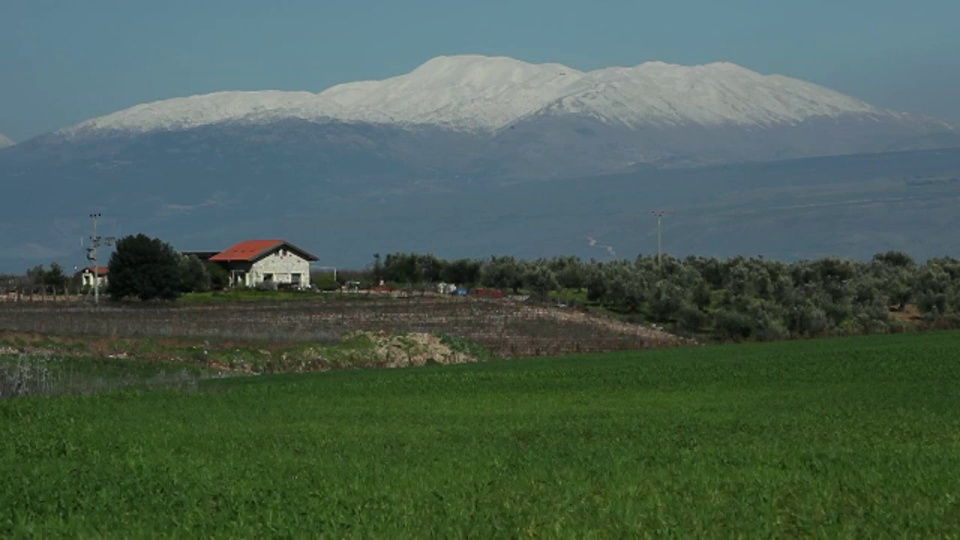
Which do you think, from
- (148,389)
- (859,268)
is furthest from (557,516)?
(859,268)

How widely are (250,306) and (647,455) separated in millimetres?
76982

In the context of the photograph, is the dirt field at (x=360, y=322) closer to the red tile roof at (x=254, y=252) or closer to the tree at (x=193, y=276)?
the tree at (x=193, y=276)

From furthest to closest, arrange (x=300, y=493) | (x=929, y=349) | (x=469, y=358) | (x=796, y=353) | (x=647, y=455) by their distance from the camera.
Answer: (x=469, y=358) → (x=796, y=353) → (x=929, y=349) → (x=647, y=455) → (x=300, y=493)

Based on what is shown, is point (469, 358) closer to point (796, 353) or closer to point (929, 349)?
point (796, 353)

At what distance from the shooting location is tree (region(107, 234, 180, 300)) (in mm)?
107000

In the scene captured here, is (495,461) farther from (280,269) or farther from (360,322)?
(280,269)

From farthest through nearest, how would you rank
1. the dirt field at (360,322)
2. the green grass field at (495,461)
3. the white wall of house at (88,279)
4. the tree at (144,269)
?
1. the white wall of house at (88,279)
2. the tree at (144,269)
3. the dirt field at (360,322)
4. the green grass field at (495,461)

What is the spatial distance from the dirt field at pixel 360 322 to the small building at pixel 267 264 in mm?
45457

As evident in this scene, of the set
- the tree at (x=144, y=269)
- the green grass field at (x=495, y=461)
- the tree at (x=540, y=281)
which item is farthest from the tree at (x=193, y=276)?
the green grass field at (x=495, y=461)

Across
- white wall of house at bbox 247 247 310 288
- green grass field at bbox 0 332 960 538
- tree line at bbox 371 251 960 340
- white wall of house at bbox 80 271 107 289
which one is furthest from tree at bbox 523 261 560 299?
green grass field at bbox 0 332 960 538

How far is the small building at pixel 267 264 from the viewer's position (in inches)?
5832

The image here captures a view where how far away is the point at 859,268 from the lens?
131 metres

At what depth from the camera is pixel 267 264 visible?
149 m

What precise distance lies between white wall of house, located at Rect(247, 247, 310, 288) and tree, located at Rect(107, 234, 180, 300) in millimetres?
37718
